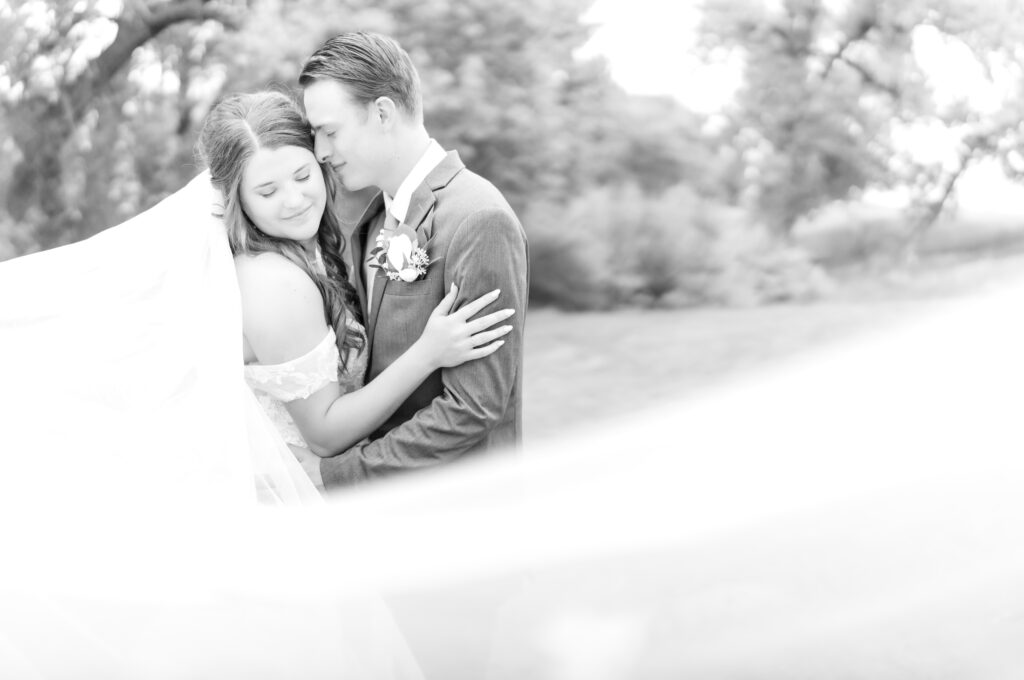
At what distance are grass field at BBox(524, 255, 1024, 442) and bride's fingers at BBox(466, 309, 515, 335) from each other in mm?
4683

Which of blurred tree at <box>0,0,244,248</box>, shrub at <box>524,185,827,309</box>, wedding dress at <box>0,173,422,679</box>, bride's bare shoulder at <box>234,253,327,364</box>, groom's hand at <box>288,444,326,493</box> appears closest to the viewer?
wedding dress at <box>0,173,422,679</box>

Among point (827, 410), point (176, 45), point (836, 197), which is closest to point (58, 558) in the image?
point (827, 410)

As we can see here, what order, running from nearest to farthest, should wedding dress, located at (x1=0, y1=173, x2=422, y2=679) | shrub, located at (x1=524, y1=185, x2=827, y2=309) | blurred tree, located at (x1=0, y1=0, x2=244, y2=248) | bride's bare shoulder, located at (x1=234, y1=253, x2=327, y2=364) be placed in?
wedding dress, located at (x1=0, y1=173, x2=422, y2=679), bride's bare shoulder, located at (x1=234, y1=253, x2=327, y2=364), blurred tree, located at (x1=0, y1=0, x2=244, y2=248), shrub, located at (x1=524, y1=185, x2=827, y2=309)

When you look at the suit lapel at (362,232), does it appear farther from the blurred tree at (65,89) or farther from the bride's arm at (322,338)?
the blurred tree at (65,89)

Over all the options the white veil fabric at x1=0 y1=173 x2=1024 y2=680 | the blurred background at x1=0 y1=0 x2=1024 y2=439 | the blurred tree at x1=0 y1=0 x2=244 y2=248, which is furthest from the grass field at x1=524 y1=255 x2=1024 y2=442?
the white veil fabric at x1=0 y1=173 x2=1024 y2=680

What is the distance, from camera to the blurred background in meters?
7.37

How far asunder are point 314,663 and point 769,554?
1.06m

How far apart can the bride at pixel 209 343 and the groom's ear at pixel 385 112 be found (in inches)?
5.9

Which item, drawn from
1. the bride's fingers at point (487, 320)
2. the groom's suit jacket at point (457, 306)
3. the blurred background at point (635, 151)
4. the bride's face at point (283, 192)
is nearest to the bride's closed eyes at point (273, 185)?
the bride's face at point (283, 192)

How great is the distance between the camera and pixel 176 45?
7703mm

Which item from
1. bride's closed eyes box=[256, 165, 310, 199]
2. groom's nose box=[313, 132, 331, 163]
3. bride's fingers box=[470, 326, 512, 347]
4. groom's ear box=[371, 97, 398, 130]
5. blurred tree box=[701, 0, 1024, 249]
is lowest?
blurred tree box=[701, 0, 1024, 249]

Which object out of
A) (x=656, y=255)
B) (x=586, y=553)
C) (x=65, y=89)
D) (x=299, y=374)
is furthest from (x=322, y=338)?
(x=656, y=255)

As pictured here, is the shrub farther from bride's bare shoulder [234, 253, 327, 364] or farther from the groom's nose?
bride's bare shoulder [234, 253, 327, 364]

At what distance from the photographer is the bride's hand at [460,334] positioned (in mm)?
1916
